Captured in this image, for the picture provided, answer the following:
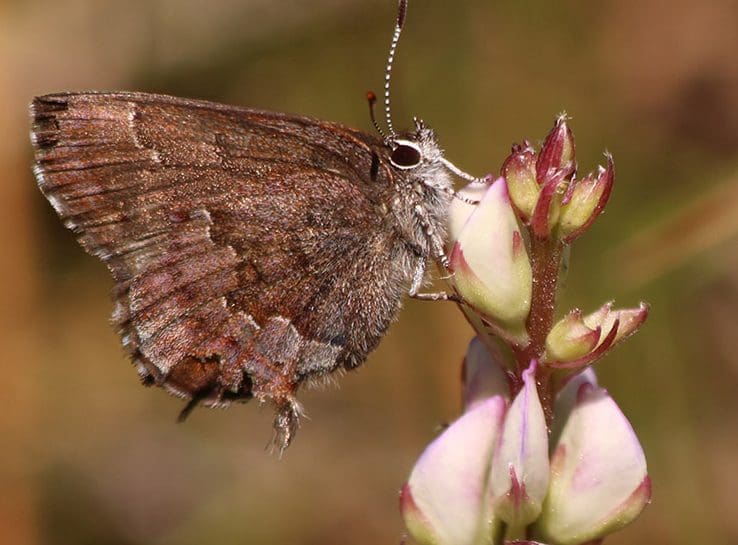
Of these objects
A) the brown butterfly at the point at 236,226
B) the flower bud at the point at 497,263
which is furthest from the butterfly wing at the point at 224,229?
the flower bud at the point at 497,263

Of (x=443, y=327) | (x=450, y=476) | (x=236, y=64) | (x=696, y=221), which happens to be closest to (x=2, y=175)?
(x=236, y=64)

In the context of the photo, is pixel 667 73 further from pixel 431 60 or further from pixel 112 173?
pixel 112 173

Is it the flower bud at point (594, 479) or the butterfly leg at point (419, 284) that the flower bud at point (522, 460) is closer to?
the flower bud at point (594, 479)

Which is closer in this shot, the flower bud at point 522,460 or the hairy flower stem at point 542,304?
the flower bud at point 522,460

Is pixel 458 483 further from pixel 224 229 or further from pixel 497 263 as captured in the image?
pixel 224 229

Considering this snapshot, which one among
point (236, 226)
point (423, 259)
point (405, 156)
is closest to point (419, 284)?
point (423, 259)
